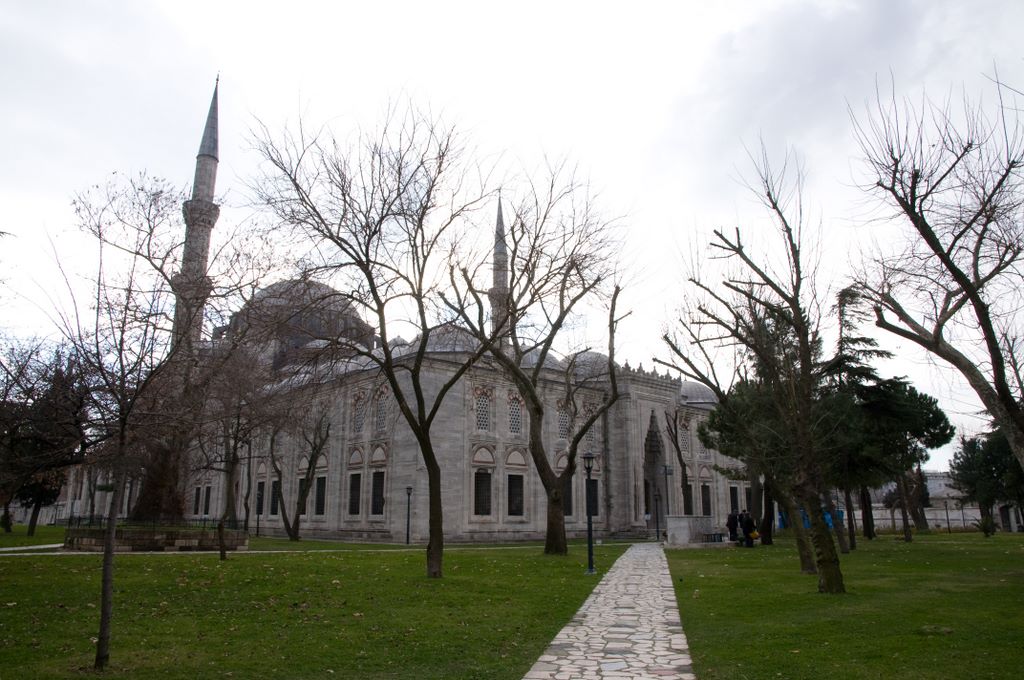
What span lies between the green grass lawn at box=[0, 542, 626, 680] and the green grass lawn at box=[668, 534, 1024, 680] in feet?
6.66

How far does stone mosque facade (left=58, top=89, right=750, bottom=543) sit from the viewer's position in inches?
1339

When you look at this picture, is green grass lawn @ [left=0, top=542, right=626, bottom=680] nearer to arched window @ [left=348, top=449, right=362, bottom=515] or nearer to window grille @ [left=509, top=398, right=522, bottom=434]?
arched window @ [left=348, top=449, right=362, bottom=515]

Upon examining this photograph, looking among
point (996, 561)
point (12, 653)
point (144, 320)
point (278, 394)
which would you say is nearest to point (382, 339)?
point (144, 320)

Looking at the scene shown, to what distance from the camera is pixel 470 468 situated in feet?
115

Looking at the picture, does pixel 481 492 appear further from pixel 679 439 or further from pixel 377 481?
pixel 679 439

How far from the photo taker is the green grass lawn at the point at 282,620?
695cm

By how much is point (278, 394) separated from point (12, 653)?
16.5 m

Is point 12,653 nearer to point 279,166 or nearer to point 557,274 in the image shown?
point 279,166

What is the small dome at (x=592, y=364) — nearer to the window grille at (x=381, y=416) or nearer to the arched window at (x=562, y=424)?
the arched window at (x=562, y=424)

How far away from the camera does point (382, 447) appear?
116 feet

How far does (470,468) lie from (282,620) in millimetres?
26086

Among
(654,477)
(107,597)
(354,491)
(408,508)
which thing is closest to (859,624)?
(107,597)

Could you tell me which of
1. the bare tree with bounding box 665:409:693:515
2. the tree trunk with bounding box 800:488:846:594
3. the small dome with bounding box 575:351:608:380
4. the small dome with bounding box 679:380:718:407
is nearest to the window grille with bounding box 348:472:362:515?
the small dome with bounding box 575:351:608:380

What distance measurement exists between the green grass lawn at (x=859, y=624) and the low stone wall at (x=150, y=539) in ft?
47.7
